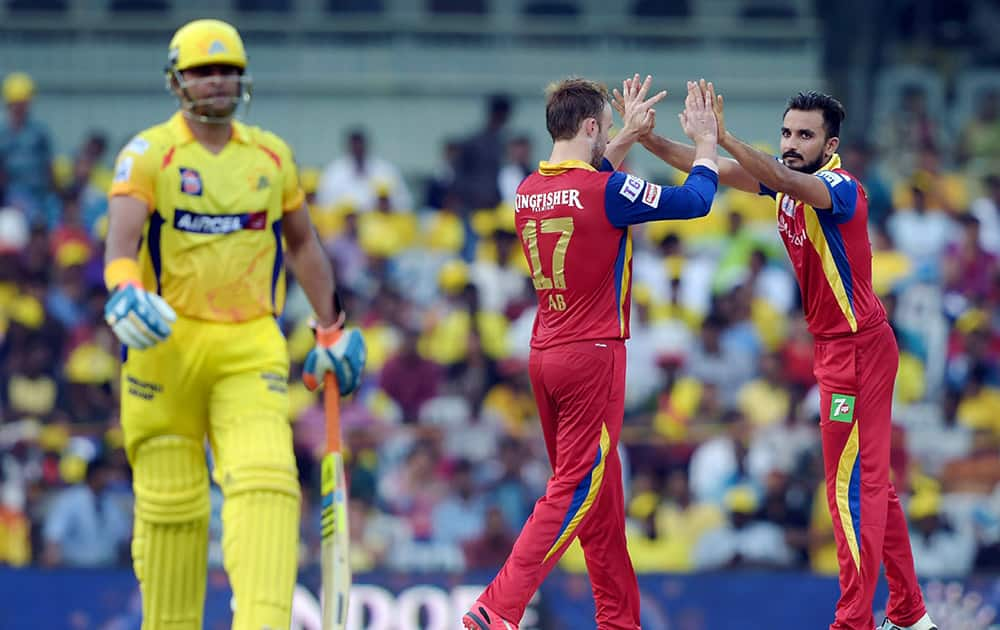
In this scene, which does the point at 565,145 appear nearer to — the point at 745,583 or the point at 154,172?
the point at 154,172

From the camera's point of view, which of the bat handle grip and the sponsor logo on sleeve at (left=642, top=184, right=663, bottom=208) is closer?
the sponsor logo on sleeve at (left=642, top=184, right=663, bottom=208)

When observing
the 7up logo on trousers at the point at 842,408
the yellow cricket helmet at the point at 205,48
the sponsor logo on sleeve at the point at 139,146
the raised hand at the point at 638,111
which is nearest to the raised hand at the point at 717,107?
the raised hand at the point at 638,111

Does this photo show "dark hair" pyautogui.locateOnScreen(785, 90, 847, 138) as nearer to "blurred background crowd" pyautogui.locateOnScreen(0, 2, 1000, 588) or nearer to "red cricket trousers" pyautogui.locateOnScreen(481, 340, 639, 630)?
"red cricket trousers" pyautogui.locateOnScreen(481, 340, 639, 630)

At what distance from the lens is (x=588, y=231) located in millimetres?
7910

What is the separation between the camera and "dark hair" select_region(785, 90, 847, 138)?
26.7ft

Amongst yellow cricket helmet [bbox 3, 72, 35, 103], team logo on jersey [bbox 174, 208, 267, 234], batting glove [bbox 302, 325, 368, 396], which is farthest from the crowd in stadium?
team logo on jersey [bbox 174, 208, 267, 234]

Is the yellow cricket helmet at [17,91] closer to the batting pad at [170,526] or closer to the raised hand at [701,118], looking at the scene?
the batting pad at [170,526]

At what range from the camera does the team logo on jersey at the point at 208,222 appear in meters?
7.25

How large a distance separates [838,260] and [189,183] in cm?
305

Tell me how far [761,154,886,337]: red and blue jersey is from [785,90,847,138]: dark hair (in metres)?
0.17

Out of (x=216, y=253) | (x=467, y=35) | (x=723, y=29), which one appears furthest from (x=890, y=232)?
(x=216, y=253)

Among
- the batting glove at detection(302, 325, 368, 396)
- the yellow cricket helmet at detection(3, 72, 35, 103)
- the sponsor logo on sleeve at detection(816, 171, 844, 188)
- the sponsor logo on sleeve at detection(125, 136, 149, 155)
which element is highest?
the yellow cricket helmet at detection(3, 72, 35, 103)

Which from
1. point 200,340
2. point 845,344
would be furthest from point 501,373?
point 200,340

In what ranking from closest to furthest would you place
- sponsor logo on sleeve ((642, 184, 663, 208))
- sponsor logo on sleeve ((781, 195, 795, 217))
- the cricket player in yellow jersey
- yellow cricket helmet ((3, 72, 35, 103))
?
the cricket player in yellow jersey
sponsor logo on sleeve ((642, 184, 663, 208))
sponsor logo on sleeve ((781, 195, 795, 217))
yellow cricket helmet ((3, 72, 35, 103))
